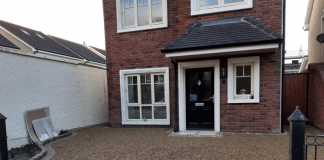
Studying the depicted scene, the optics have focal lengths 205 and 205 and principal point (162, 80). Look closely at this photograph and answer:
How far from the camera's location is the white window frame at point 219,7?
688 cm

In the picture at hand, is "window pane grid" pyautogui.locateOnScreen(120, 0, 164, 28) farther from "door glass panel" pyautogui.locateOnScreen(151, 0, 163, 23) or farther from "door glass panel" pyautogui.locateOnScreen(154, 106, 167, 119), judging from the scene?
"door glass panel" pyautogui.locateOnScreen(154, 106, 167, 119)

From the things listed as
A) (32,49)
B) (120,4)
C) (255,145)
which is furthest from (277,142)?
(32,49)

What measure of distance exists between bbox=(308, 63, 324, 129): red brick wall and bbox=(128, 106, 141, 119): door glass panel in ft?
21.6

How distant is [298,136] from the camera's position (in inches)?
103

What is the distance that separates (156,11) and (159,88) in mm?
3031

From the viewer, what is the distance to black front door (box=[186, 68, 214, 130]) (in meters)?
7.28

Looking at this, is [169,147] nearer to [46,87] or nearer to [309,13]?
[46,87]

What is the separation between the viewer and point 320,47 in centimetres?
927

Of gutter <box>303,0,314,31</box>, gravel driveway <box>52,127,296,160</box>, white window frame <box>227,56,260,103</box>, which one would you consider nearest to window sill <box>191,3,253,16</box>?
white window frame <box>227,56,260,103</box>

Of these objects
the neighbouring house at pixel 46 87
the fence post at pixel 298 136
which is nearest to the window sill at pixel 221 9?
the fence post at pixel 298 136

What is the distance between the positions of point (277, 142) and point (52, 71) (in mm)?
7859

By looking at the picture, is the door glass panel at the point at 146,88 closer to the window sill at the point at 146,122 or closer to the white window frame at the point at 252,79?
the window sill at the point at 146,122

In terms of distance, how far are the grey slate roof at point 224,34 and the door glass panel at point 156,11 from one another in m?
1.30

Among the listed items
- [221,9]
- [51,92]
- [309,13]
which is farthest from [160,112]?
[309,13]
